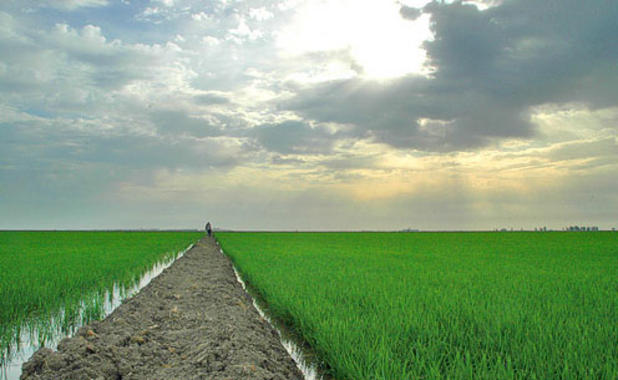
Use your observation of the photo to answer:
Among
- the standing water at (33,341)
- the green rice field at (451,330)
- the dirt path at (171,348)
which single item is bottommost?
the standing water at (33,341)

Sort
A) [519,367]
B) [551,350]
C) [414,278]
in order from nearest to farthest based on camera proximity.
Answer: [519,367]
[551,350]
[414,278]

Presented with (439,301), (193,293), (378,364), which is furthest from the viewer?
(193,293)

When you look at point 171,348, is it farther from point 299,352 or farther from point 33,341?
point 33,341

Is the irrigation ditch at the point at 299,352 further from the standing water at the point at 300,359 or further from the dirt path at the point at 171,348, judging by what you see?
the dirt path at the point at 171,348

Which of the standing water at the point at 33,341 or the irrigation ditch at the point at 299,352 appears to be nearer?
the irrigation ditch at the point at 299,352

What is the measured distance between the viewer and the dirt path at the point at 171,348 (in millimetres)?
3611

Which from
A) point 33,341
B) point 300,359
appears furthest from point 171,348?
point 33,341

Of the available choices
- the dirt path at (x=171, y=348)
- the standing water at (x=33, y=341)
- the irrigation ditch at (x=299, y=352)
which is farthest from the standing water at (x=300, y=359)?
the standing water at (x=33, y=341)

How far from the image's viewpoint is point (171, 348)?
14.3 ft

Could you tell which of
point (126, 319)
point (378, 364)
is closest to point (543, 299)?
point (378, 364)

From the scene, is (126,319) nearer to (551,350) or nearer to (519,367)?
(519,367)

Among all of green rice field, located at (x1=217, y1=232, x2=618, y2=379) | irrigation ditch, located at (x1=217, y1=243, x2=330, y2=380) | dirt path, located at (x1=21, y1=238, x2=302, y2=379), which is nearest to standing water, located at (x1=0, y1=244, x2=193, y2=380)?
dirt path, located at (x1=21, y1=238, x2=302, y2=379)

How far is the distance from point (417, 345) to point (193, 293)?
5.46 m

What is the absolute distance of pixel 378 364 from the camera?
313 cm
